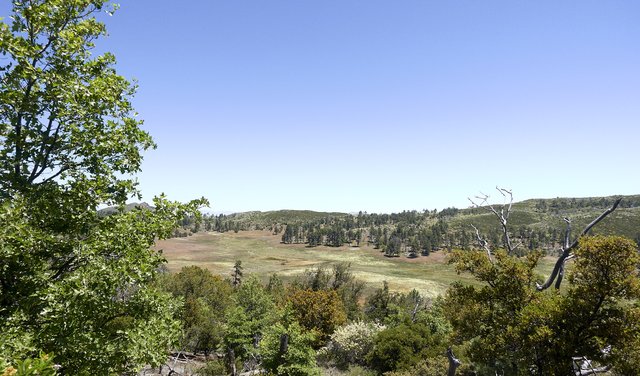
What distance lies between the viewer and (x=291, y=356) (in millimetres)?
28734

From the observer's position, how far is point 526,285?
18875mm

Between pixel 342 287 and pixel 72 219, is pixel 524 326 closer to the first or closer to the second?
pixel 72 219

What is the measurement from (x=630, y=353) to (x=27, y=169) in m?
23.1

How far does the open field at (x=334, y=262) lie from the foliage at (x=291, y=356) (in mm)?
71183

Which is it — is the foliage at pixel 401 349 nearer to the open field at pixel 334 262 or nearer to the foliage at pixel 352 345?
the foliage at pixel 352 345

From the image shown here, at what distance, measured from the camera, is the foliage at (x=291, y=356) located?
28297 mm

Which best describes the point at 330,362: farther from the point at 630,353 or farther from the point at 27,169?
the point at 27,169

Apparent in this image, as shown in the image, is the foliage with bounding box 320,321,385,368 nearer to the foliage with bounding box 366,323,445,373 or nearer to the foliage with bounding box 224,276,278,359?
the foliage with bounding box 366,323,445,373

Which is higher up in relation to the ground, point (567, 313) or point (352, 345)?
point (567, 313)

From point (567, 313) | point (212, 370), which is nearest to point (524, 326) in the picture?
point (567, 313)

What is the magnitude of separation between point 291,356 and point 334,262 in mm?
133462

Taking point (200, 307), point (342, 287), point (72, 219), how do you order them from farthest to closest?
point (342, 287) → point (200, 307) → point (72, 219)

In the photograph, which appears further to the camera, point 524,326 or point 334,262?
point 334,262

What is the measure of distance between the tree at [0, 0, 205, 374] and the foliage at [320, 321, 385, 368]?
3391 cm
